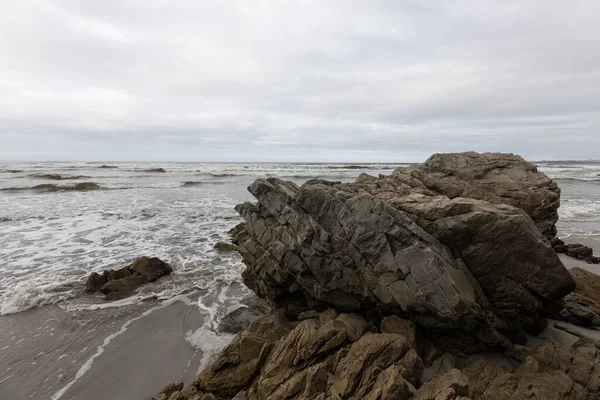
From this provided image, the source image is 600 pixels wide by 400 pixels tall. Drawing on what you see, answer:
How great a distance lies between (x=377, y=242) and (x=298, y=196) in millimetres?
3063

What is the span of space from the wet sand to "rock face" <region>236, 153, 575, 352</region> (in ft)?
11.6

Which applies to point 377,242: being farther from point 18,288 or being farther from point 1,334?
point 18,288

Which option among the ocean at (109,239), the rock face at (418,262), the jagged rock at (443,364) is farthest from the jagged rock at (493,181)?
the ocean at (109,239)

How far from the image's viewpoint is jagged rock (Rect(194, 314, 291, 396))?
7.25 m

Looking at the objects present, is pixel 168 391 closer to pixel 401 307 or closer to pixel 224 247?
pixel 401 307

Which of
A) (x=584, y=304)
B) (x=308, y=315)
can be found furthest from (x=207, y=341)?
(x=584, y=304)

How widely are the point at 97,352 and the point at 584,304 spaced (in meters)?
15.2

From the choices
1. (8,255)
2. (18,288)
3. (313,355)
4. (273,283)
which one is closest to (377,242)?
(313,355)

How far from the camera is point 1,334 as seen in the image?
10023 millimetres

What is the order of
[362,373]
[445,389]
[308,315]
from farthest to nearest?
[308,315] → [362,373] → [445,389]

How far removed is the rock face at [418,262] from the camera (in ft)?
25.7

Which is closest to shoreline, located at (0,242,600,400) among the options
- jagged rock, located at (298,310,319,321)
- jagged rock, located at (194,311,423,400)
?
jagged rock, located at (194,311,423,400)

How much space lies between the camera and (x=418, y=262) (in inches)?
311

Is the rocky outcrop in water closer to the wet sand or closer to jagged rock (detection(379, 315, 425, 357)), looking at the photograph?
jagged rock (detection(379, 315, 425, 357))
